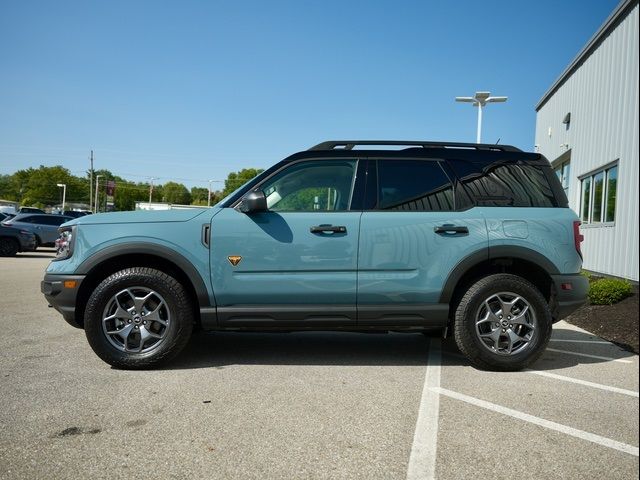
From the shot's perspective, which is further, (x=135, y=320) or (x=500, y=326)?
(x=500, y=326)

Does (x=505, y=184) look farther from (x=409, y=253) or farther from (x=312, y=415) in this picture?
(x=312, y=415)

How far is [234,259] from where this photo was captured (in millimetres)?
4445

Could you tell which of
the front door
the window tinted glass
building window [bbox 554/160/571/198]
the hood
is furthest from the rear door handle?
building window [bbox 554/160/571/198]

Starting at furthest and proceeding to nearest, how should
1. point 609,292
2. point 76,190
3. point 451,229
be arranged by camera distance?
1. point 76,190
2. point 609,292
3. point 451,229

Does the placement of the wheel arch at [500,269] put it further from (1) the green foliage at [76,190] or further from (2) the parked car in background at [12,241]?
(1) the green foliage at [76,190]

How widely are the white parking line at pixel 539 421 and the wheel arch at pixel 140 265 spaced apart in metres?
2.17

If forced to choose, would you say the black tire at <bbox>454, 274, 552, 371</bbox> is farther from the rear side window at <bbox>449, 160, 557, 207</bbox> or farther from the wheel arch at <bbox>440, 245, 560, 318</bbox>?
the rear side window at <bbox>449, 160, 557, 207</bbox>

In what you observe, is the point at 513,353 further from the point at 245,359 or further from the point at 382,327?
the point at 245,359

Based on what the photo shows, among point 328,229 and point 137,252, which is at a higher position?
→ point 328,229

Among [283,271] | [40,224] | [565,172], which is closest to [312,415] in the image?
[283,271]

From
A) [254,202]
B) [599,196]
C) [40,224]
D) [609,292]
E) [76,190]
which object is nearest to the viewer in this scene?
[254,202]

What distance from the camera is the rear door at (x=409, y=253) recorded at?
448cm

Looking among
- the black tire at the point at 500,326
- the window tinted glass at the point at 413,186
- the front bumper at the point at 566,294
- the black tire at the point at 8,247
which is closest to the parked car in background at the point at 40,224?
the black tire at the point at 8,247

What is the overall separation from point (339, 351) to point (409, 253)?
1.42m
